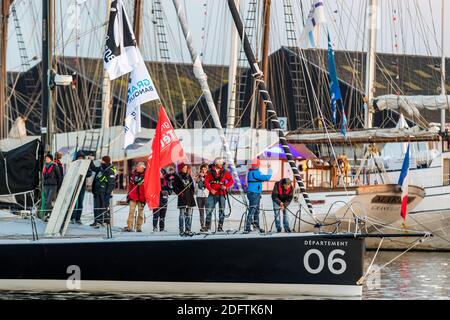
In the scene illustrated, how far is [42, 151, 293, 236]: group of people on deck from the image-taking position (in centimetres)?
2966

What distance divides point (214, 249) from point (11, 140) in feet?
73.8

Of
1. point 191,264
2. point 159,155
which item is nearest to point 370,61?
point 159,155

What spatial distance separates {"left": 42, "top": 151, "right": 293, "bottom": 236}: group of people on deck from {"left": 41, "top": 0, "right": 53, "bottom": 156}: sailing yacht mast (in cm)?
53

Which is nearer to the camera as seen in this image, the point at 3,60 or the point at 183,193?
the point at 183,193

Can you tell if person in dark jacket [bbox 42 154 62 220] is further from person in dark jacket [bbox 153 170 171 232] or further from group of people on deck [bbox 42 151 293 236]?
person in dark jacket [bbox 153 170 171 232]

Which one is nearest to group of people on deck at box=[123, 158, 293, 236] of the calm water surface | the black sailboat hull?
the black sailboat hull

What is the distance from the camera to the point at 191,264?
28344mm

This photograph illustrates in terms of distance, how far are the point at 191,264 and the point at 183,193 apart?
2295 mm

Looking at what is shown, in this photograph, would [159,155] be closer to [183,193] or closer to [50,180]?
[183,193]

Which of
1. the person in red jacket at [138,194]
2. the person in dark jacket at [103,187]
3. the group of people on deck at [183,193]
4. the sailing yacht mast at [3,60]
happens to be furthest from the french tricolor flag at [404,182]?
the person in red jacket at [138,194]

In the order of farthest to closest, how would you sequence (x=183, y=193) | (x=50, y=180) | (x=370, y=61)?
(x=370, y=61), (x=50, y=180), (x=183, y=193)

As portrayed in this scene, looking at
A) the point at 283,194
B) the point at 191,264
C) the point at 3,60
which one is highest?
the point at 3,60
